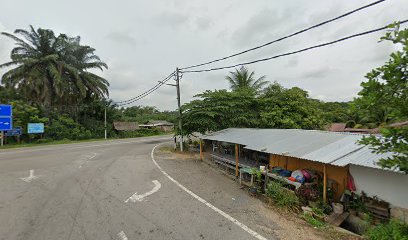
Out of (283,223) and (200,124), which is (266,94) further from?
(283,223)

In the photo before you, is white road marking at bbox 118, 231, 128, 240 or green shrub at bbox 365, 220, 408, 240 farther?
white road marking at bbox 118, 231, 128, 240

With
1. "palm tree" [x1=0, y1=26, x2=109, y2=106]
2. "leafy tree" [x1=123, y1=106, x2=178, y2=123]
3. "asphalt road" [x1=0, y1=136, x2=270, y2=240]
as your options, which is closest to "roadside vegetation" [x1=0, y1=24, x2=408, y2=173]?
"palm tree" [x1=0, y1=26, x2=109, y2=106]

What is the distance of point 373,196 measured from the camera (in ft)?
20.1

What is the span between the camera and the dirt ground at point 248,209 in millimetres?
5320

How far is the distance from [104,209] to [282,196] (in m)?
5.69

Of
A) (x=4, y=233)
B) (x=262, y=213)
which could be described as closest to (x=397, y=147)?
(x=262, y=213)

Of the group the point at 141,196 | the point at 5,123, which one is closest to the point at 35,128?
the point at 5,123

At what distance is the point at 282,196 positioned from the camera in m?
7.23

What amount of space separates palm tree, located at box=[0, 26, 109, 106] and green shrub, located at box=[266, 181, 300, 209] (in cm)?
2914

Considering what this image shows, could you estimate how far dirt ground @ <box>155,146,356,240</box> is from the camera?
5.32 meters

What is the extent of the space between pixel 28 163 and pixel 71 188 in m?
7.56

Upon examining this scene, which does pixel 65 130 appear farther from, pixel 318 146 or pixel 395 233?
pixel 395 233

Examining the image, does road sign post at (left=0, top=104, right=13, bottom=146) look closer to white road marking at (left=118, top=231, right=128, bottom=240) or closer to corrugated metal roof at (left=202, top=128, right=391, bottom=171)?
corrugated metal roof at (left=202, top=128, right=391, bottom=171)

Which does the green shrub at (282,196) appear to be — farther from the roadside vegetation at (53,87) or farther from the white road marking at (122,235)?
the roadside vegetation at (53,87)
